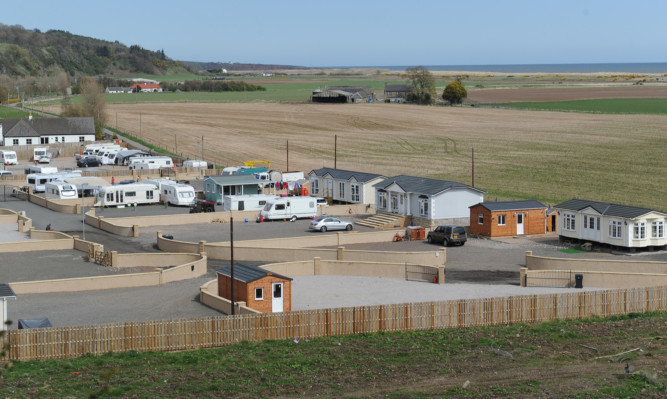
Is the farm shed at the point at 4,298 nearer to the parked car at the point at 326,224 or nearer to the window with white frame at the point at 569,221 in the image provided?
the parked car at the point at 326,224

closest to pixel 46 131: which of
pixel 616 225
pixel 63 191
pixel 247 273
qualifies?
pixel 63 191

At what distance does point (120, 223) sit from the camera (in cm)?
5331

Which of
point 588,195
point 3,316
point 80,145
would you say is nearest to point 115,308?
point 3,316

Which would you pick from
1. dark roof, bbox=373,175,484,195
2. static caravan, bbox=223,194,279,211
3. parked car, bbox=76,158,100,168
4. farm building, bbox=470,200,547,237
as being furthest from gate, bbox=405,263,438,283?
parked car, bbox=76,158,100,168

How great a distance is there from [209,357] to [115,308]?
338 inches

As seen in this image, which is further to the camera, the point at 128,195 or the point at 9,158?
the point at 9,158

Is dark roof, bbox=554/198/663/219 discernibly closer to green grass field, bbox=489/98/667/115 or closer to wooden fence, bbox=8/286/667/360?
wooden fence, bbox=8/286/667/360

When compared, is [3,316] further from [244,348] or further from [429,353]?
[429,353]

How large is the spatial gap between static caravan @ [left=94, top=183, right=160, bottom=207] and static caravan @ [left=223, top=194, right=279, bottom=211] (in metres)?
6.53

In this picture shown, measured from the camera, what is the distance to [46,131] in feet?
333

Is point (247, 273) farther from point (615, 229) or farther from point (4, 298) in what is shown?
point (615, 229)

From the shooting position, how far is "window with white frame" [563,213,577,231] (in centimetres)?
4900

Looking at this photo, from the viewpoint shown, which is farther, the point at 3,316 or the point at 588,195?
the point at 588,195

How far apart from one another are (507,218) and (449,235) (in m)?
4.77
